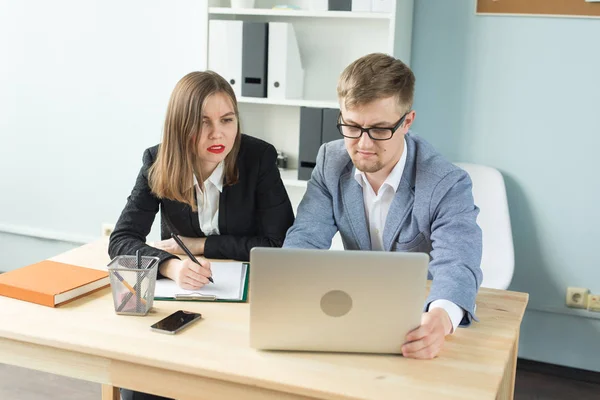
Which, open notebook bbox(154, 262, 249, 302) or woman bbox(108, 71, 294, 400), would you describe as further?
woman bbox(108, 71, 294, 400)

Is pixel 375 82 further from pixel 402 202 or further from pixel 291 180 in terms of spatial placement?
pixel 291 180

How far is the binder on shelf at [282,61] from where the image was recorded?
113 inches

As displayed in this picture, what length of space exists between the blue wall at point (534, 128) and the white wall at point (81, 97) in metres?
1.11

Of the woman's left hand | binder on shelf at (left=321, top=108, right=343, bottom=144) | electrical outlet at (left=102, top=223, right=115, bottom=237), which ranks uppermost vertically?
binder on shelf at (left=321, top=108, right=343, bottom=144)

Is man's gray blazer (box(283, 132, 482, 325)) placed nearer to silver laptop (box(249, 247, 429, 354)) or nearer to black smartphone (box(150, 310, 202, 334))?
silver laptop (box(249, 247, 429, 354))

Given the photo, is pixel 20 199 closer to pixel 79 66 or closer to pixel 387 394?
pixel 79 66

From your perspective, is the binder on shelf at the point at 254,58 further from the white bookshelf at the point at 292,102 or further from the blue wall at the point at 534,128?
the blue wall at the point at 534,128

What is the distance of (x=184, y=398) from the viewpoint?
1394mm

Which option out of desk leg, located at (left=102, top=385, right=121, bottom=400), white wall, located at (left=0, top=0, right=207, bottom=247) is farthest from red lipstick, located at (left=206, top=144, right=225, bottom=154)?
white wall, located at (left=0, top=0, right=207, bottom=247)

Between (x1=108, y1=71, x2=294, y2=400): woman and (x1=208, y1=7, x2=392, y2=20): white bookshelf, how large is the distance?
84 centimetres

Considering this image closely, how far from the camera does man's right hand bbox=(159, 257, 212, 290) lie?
1.74 m

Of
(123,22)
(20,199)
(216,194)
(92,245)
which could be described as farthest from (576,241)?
(20,199)

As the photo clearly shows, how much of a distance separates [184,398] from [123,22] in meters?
2.46

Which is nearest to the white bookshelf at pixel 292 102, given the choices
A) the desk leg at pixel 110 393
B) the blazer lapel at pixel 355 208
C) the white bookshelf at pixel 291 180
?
the white bookshelf at pixel 291 180
